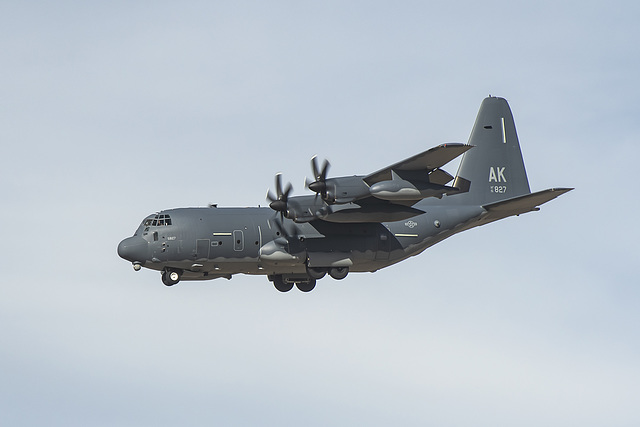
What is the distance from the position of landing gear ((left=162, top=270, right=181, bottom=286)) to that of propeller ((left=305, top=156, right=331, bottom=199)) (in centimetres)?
572

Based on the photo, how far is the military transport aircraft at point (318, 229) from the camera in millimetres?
32375

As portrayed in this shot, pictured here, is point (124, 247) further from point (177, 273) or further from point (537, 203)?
point (537, 203)

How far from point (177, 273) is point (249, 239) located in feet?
9.52

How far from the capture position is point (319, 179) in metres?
33.2

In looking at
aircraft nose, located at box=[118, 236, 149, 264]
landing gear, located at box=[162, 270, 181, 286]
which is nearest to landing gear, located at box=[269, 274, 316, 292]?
landing gear, located at box=[162, 270, 181, 286]

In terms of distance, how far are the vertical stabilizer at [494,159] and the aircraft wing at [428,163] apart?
6.05m

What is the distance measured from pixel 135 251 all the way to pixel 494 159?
584 inches

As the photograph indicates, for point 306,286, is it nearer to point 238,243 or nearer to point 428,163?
point 238,243

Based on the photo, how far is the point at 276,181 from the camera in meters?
35.0

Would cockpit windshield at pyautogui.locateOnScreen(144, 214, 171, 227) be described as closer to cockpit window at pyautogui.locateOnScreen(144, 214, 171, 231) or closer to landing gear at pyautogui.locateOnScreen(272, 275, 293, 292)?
cockpit window at pyautogui.locateOnScreen(144, 214, 171, 231)

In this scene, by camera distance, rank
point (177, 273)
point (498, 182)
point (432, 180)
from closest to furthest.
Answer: point (432, 180) < point (177, 273) < point (498, 182)

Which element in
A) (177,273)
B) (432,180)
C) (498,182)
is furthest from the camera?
(498,182)

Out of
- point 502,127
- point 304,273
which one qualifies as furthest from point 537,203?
point 304,273

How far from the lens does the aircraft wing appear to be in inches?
1201
